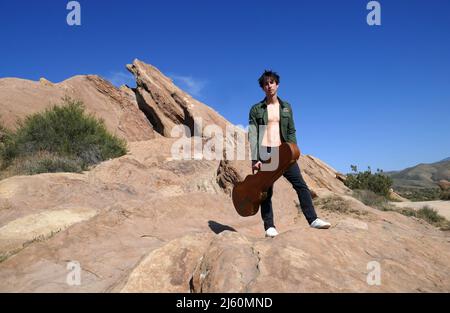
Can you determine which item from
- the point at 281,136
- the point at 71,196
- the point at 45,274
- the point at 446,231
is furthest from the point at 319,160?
the point at 45,274

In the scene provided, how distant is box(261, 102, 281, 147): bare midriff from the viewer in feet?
13.5

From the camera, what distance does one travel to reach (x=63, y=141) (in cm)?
1579

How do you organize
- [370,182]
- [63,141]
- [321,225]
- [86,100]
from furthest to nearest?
1. [86,100]
2. [370,182]
3. [63,141]
4. [321,225]

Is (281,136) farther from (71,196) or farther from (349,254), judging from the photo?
(71,196)

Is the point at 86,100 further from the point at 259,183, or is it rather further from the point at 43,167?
the point at 259,183

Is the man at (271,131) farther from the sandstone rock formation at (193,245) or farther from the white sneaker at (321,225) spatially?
the sandstone rock formation at (193,245)

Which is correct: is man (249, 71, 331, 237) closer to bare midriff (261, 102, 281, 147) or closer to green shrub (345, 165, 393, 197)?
bare midriff (261, 102, 281, 147)

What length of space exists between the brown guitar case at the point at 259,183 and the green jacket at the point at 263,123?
27cm

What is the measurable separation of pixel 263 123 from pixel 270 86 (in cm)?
40

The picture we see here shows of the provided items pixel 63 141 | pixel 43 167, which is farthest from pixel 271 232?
pixel 63 141

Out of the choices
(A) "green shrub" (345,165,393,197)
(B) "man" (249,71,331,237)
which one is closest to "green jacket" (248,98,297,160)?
(B) "man" (249,71,331,237)

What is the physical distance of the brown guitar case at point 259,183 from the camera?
3707 millimetres

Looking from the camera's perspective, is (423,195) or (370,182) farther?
(423,195)

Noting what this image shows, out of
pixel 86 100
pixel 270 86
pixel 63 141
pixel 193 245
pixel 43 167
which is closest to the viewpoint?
pixel 193 245
